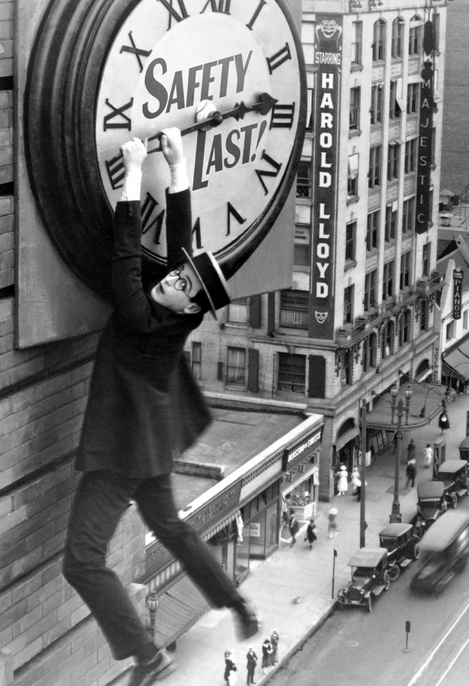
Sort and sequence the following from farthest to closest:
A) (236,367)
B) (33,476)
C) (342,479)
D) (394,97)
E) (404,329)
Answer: (404,329)
(394,97)
(236,367)
(342,479)
(33,476)

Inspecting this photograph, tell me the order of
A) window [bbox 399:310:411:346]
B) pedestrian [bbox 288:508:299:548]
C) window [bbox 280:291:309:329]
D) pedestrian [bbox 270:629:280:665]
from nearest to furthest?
1. pedestrian [bbox 270:629:280:665]
2. pedestrian [bbox 288:508:299:548]
3. window [bbox 280:291:309:329]
4. window [bbox 399:310:411:346]

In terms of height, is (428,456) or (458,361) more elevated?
(458,361)

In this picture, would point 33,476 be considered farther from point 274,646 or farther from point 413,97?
point 413,97

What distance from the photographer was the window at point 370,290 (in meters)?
56.4

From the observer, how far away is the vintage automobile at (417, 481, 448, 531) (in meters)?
51.9

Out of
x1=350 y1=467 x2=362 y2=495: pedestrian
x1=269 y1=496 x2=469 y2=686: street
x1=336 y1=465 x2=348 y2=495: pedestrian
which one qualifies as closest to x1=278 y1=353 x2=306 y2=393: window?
x1=336 y1=465 x2=348 y2=495: pedestrian

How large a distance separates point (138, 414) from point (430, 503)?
4435cm

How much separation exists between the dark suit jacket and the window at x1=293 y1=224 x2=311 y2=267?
140 feet

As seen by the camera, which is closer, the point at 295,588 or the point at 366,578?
the point at 366,578

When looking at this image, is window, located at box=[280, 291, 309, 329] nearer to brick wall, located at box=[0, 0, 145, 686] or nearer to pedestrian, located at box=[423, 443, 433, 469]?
pedestrian, located at box=[423, 443, 433, 469]

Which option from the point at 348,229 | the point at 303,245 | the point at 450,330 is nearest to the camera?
the point at 303,245

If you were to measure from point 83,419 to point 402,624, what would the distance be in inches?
1403

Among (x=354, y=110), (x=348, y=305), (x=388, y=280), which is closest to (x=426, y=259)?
(x=388, y=280)

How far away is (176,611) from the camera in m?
37.2
